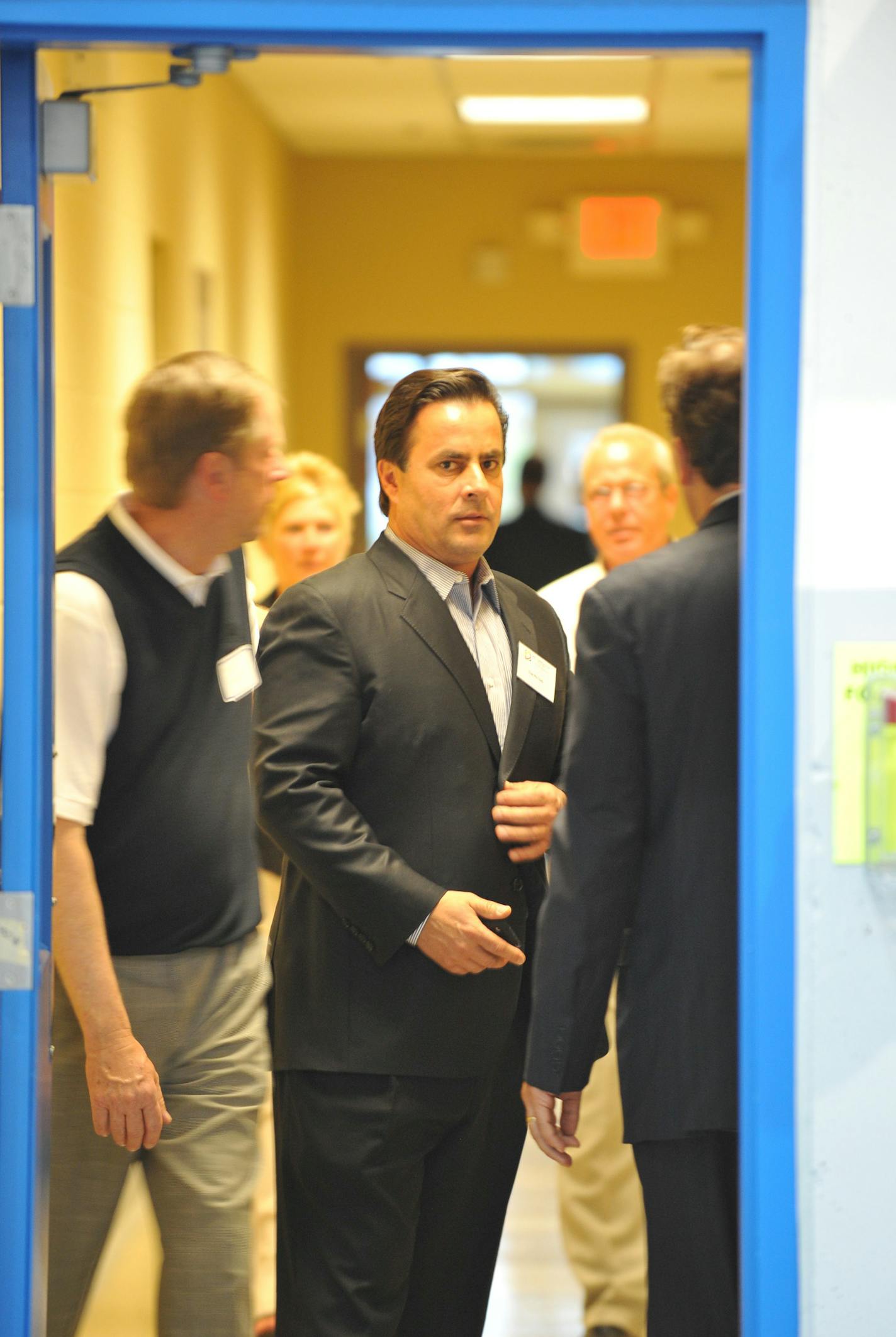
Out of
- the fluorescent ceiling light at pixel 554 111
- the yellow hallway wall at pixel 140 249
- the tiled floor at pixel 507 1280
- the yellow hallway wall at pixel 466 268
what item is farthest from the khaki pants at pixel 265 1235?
the yellow hallway wall at pixel 466 268

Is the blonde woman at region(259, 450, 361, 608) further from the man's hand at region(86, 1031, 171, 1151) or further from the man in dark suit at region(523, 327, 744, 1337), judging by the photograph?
the man in dark suit at region(523, 327, 744, 1337)

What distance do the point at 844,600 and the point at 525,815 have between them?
0.70 m

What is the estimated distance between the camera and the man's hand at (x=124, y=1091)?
6.22 feet

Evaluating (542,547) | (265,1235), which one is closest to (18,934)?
(265,1235)

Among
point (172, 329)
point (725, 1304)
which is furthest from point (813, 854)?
point (172, 329)

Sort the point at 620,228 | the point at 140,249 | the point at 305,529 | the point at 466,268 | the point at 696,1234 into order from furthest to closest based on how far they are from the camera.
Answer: the point at 466,268
the point at 620,228
the point at 140,249
the point at 305,529
the point at 696,1234

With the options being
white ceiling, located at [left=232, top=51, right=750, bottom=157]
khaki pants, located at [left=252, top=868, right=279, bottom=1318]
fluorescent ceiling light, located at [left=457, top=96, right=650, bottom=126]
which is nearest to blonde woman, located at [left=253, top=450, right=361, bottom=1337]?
khaki pants, located at [left=252, top=868, right=279, bottom=1318]

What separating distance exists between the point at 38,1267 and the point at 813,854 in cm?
94

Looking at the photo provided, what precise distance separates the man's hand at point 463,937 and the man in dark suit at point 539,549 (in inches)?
25.9

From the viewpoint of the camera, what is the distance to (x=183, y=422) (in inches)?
80.7

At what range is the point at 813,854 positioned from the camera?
1.48 metres

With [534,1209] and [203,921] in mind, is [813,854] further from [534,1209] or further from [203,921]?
[534,1209]

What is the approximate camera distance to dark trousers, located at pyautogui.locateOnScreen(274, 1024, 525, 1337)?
2.02 m

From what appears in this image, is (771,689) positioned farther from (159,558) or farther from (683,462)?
(159,558)
